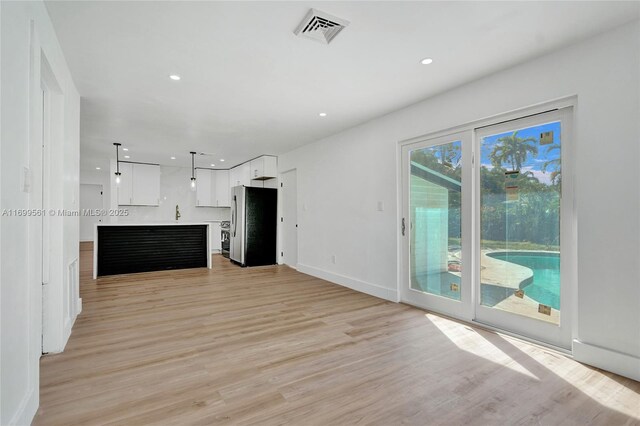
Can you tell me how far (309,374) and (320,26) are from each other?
2475 mm

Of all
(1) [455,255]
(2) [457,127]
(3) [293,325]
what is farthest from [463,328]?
(2) [457,127]

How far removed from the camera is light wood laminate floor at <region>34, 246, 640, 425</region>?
178cm

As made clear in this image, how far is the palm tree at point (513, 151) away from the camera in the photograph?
2.85m

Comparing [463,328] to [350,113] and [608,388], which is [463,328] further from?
[350,113]

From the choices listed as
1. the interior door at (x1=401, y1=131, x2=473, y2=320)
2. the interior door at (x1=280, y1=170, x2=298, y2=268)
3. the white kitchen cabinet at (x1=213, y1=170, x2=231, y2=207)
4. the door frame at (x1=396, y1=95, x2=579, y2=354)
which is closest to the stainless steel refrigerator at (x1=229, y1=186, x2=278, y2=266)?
the interior door at (x1=280, y1=170, x2=298, y2=268)

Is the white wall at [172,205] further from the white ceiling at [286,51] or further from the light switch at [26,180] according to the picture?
the light switch at [26,180]

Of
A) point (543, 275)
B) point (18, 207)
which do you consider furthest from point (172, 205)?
point (543, 275)

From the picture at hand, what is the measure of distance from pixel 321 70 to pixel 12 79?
7.11 feet

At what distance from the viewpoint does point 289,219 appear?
22.6ft

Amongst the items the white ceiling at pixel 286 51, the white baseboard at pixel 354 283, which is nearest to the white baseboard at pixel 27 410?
the white ceiling at pixel 286 51

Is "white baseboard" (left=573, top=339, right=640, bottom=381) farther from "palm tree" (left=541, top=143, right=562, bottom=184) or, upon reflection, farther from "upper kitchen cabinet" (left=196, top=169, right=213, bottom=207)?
"upper kitchen cabinet" (left=196, top=169, right=213, bottom=207)

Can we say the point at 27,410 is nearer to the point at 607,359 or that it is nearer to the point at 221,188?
the point at 607,359

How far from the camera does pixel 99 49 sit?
8.32 feet

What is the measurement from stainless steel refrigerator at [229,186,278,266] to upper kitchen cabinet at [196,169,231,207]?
2.24 m
